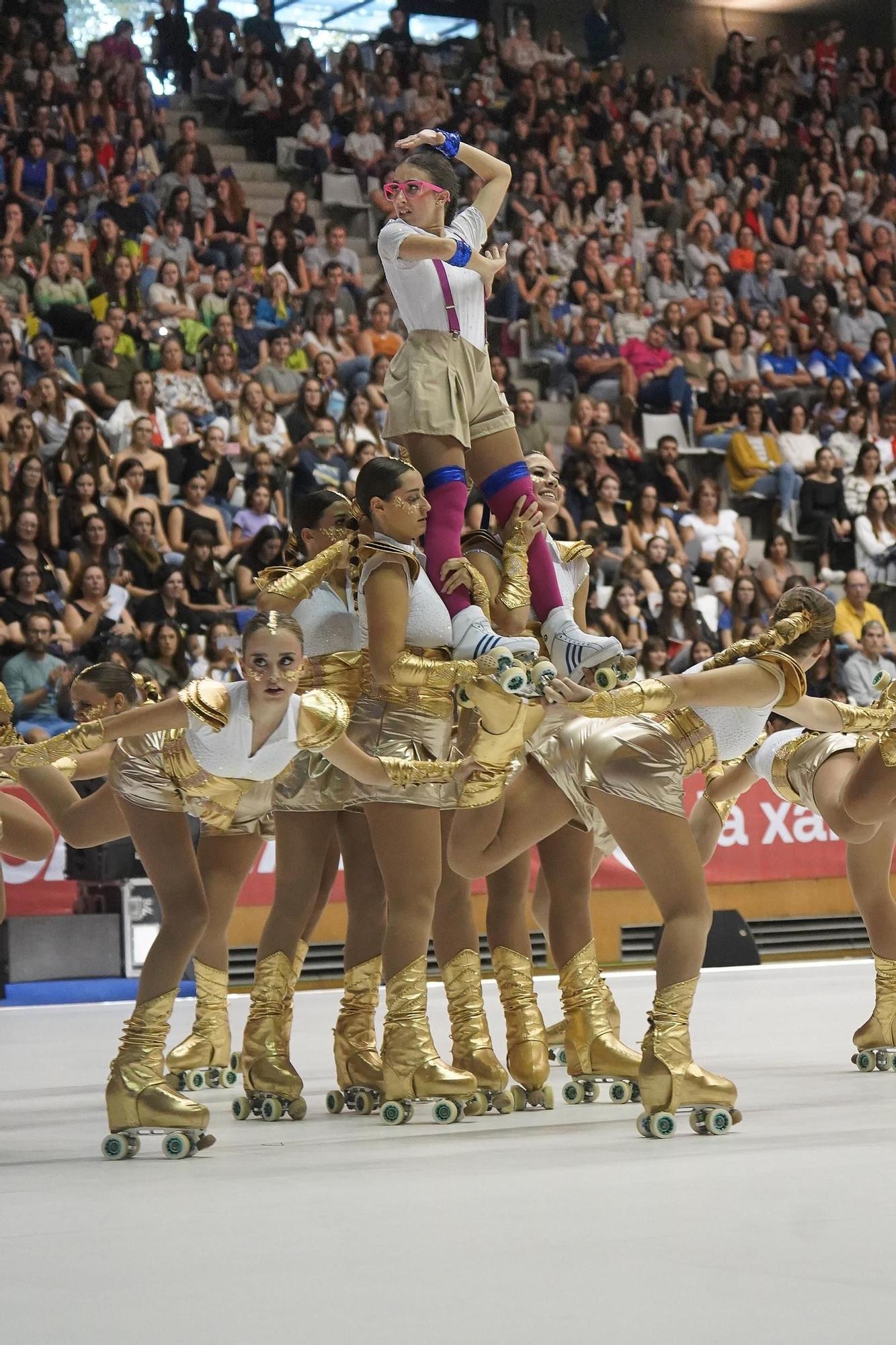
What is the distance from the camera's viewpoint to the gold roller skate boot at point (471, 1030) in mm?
4789

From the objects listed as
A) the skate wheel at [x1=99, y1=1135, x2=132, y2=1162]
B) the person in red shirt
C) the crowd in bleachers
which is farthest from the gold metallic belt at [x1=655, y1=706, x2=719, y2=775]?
the person in red shirt

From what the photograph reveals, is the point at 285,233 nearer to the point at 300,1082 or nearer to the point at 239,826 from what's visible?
the point at 239,826

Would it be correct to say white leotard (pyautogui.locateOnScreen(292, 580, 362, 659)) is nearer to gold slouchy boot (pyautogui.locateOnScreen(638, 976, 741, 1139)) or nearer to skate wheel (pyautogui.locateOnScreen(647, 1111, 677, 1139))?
gold slouchy boot (pyautogui.locateOnScreen(638, 976, 741, 1139))

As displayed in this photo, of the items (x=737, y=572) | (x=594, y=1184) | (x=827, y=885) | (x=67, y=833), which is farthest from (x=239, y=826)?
(x=737, y=572)

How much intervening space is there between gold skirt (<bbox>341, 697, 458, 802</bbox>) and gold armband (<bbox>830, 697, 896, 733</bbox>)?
1.20m

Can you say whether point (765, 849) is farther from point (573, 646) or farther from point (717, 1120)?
point (717, 1120)

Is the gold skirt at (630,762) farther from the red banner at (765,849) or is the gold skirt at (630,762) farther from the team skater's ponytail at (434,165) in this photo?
the red banner at (765,849)

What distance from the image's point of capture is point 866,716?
5.10 metres

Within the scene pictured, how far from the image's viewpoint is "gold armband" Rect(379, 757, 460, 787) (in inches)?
173

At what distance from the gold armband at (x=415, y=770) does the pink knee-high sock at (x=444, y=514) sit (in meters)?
0.63

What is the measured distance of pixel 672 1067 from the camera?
13.4 feet

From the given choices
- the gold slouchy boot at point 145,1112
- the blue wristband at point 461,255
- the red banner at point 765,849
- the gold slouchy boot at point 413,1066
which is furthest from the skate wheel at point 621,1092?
the red banner at point 765,849

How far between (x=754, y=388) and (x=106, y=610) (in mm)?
6196

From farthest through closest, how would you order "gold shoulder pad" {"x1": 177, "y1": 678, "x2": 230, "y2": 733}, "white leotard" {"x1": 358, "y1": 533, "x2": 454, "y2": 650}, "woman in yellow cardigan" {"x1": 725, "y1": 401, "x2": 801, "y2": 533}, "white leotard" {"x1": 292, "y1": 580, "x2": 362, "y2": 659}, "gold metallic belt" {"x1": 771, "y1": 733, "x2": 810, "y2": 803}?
"woman in yellow cardigan" {"x1": 725, "y1": 401, "x2": 801, "y2": 533} < "gold metallic belt" {"x1": 771, "y1": 733, "x2": 810, "y2": 803} < "white leotard" {"x1": 292, "y1": 580, "x2": 362, "y2": 659} < "white leotard" {"x1": 358, "y1": 533, "x2": 454, "y2": 650} < "gold shoulder pad" {"x1": 177, "y1": 678, "x2": 230, "y2": 733}
